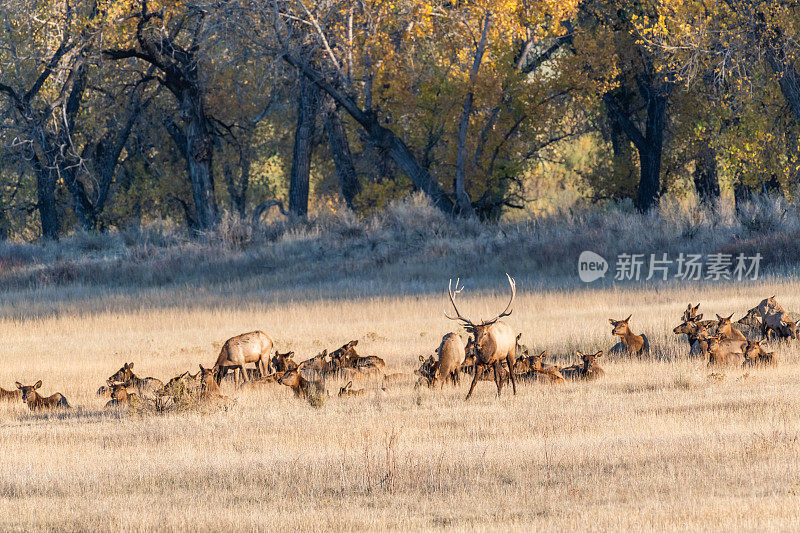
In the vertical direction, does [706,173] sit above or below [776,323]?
above

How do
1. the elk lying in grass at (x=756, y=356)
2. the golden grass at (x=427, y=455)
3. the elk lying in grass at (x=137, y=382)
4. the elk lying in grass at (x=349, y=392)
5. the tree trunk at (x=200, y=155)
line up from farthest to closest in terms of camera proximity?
the tree trunk at (x=200, y=155), the elk lying in grass at (x=756, y=356), the elk lying in grass at (x=137, y=382), the elk lying in grass at (x=349, y=392), the golden grass at (x=427, y=455)

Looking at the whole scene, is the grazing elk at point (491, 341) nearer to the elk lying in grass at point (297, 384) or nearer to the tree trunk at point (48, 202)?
the elk lying in grass at point (297, 384)

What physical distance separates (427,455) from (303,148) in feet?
88.1

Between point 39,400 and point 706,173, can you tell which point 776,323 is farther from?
point 706,173

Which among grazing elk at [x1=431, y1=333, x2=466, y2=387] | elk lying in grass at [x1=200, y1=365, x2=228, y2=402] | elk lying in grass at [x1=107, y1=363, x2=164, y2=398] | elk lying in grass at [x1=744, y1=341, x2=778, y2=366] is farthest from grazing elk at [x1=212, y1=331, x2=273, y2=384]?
elk lying in grass at [x1=744, y1=341, x2=778, y2=366]

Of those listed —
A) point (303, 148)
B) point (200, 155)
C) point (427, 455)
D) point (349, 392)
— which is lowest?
point (427, 455)

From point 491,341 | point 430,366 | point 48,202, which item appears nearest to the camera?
point 491,341

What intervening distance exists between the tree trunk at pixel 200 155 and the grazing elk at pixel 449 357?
2043cm

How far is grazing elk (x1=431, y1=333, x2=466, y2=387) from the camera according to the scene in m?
11.7

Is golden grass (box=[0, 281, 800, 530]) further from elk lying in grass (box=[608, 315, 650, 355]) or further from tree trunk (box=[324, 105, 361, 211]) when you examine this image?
tree trunk (box=[324, 105, 361, 211])

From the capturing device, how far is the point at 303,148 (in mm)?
34750

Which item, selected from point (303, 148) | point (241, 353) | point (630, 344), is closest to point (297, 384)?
point (241, 353)

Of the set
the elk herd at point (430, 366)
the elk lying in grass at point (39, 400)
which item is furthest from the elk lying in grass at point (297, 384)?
the elk lying in grass at point (39, 400)

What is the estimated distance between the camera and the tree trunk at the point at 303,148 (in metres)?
34.0
